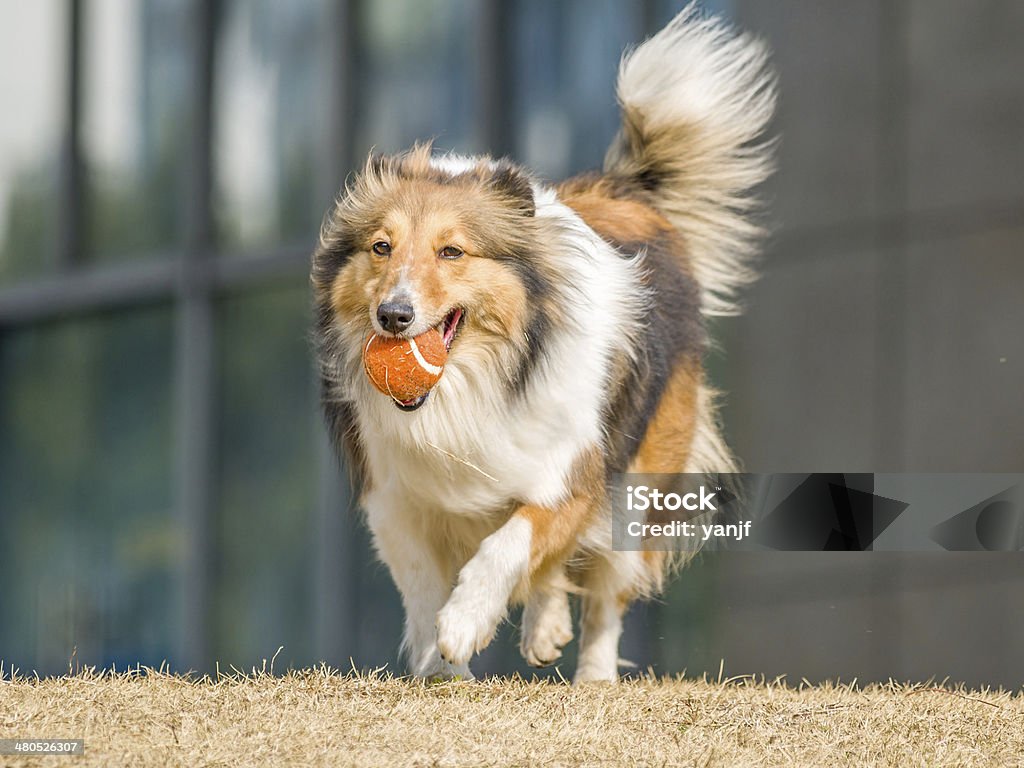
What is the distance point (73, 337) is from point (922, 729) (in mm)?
8136

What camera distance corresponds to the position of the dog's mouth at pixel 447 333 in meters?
4.59

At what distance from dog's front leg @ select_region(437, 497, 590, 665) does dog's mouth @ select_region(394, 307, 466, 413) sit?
0.47 meters

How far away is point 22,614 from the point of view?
11.3 meters

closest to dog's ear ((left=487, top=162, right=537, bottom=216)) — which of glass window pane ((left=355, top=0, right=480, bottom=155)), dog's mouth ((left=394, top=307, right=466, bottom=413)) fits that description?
dog's mouth ((left=394, top=307, right=466, bottom=413))

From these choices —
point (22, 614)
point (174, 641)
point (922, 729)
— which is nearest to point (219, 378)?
point (174, 641)

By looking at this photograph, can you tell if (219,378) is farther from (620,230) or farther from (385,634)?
(620,230)

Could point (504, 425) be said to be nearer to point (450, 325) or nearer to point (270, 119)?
point (450, 325)

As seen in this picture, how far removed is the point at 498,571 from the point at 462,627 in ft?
0.70

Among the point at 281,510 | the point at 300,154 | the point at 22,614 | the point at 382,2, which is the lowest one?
the point at 22,614

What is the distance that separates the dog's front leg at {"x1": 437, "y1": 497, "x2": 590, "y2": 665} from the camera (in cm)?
453

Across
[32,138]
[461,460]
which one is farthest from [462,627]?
[32,138]

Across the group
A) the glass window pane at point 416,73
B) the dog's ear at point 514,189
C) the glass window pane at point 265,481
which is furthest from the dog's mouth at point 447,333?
the glass window pane at point 265,481

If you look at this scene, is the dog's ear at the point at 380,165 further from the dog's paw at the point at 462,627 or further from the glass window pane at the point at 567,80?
the glass window pane at the point at 567,80

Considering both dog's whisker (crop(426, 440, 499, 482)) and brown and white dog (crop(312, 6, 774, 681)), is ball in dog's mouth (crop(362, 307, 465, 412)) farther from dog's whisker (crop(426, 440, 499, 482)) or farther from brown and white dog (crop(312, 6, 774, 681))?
dog's whisker (crop(426, 440, 499, 482))
